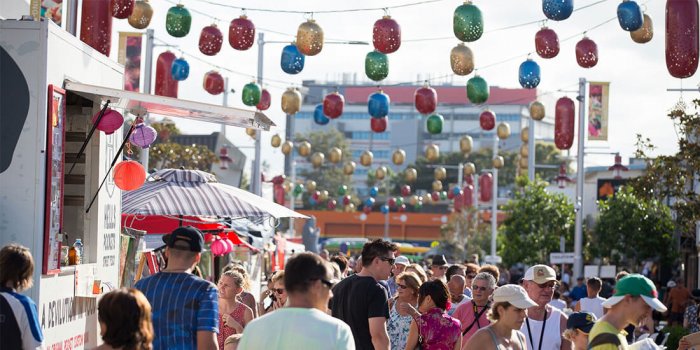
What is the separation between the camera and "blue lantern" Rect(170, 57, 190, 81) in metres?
22.3

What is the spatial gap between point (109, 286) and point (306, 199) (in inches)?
5066

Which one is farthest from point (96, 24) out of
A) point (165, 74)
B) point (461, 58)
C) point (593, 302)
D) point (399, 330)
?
point (165, 74)

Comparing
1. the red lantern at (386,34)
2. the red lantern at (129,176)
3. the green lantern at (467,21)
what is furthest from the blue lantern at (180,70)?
the red lantern at (129,176)

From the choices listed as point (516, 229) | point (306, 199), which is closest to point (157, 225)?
point (516, 229)

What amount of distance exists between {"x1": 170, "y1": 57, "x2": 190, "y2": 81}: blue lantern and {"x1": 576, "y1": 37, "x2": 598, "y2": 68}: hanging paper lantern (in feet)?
24.3

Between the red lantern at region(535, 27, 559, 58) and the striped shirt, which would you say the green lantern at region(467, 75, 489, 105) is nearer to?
the red lantern at region(535, 27, 559, 58)

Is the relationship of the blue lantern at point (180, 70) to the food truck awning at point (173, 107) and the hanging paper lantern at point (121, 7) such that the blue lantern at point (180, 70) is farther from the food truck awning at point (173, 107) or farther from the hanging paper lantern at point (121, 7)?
the food truck awning at point (173, 107)

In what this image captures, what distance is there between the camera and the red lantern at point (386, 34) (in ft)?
58.3

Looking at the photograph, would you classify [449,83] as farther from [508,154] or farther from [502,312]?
[502,312]

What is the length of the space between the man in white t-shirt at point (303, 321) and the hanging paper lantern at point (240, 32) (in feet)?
42.3

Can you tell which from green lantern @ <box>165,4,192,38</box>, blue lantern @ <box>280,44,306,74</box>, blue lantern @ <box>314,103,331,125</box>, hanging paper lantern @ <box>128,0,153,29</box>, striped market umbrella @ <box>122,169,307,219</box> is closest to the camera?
striped market umbrella @ <box>122,169,307,219</box>

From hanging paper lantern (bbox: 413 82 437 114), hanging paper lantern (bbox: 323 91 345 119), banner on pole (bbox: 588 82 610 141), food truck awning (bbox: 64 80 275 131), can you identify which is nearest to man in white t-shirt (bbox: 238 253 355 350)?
food truck awning (bbox: 64 80 275 131)

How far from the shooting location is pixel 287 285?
19.0ft

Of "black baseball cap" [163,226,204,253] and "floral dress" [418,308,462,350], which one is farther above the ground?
"black baseball cap" [163,226,204,253]
